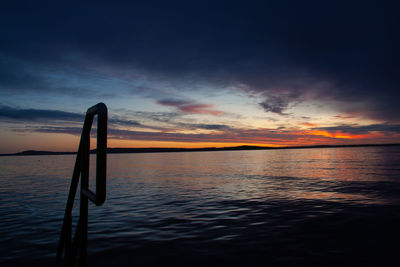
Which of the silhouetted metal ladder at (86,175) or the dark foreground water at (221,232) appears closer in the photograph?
the silhouetted metal ladder at (86,175)

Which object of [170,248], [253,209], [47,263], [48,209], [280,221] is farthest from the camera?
[48,209]

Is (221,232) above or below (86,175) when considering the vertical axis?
below

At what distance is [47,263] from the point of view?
866 cm

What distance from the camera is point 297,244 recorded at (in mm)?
9883

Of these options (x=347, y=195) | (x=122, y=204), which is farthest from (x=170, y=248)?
(x=347, y=195)

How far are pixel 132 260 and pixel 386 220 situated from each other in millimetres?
12639

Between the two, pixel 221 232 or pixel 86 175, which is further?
pixel 221 232

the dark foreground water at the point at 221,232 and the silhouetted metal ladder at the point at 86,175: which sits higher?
the silhouetted metal ladder at the point at 86,175

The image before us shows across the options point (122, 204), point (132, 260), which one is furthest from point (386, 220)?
point (122, 204)

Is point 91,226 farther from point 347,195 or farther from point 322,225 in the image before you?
point 347,195

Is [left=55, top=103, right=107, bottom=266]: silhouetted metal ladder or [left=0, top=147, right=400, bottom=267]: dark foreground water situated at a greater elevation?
[left=55, top=103, right=107, bottom=266]: silhouetted metal ladder

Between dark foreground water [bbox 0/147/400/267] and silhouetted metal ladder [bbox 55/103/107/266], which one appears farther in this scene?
dark foreground water [bbox 0/147/400/267]

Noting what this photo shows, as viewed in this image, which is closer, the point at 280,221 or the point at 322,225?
the point at 322,225

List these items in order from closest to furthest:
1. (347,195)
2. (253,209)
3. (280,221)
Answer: (280,221) → (253,209) → (347,195)
